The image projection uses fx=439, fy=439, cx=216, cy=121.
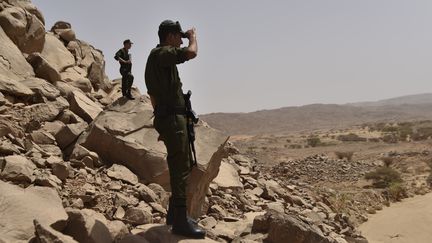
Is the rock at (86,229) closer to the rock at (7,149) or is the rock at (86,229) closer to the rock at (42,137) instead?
the rock at (7,149)

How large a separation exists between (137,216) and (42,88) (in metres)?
3.65

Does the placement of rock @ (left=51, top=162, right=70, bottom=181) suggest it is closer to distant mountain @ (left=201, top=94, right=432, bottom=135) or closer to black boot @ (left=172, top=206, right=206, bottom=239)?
black boot @ (left=172, top=206, right=206, bottom=239)

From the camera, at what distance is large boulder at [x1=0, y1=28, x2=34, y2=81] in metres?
7.76

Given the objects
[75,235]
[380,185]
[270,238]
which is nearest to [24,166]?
[75,235]

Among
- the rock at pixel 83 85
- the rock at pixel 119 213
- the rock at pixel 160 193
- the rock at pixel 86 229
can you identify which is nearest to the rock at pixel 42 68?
the rock at pixel 83 85

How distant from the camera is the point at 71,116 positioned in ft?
23.9

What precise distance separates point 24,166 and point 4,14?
6.03 m

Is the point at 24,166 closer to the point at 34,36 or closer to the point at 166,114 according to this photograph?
the point at 166,114

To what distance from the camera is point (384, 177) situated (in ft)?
59.8

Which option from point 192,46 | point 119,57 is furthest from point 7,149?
point 119,57

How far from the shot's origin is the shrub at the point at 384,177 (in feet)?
A: 58.2

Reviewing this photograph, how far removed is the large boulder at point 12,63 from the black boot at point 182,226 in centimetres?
503

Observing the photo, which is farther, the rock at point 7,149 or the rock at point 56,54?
the rock at point 56,54

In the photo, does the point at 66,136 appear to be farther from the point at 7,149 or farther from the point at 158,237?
the point at 158,237
